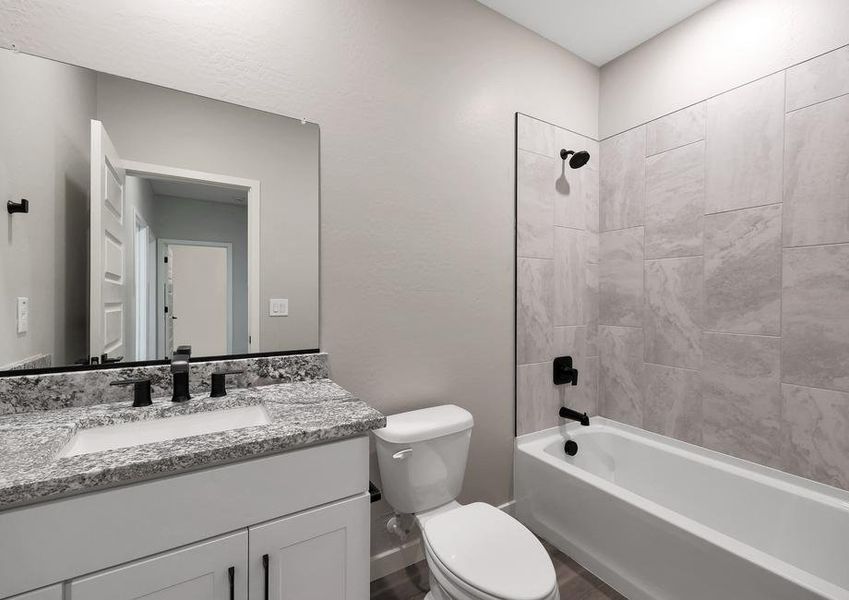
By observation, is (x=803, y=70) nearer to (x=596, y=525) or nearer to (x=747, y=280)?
(x=747, y=280)

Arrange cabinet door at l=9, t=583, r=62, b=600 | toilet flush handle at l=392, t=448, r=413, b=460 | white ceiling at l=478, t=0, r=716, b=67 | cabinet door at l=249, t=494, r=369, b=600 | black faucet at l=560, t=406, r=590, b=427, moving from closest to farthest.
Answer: cabinet door at l=9, t=583, r=62, b=600, cabinet door at l=249, t=494, r=369, b=600, toilet flush handle at l=392, t=448, r=413, b=460, white ceiling at l=478, t=0, r=716, b=67, black faucet at l=560, t=406, r=590, b=427

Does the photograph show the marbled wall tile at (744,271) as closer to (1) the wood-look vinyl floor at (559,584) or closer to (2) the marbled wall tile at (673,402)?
(2) the marbled wall tile at (673,402)

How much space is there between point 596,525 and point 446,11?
2436 mm

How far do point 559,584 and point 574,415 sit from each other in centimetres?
80

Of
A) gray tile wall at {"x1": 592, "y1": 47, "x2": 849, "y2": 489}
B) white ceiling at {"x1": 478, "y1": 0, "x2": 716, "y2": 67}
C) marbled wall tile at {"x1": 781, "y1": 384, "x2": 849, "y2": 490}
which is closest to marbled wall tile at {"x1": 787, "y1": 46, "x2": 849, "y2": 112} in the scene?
gray tile wall at {"x1": 592, "y1": 47, "x2": 849, "y2": 489}

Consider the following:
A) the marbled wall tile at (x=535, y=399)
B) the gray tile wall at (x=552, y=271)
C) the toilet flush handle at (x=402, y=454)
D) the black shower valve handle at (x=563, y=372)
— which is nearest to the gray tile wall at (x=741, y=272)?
the gray tile wall at (x=552, y=271)

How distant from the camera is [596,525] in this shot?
5.68ft

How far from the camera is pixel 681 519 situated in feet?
4.79

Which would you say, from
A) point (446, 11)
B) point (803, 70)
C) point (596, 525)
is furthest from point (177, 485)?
point (803, 70)

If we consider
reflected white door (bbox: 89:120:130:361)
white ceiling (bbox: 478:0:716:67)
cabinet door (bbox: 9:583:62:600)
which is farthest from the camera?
white ceiling (bbox: 478:0:716:67)

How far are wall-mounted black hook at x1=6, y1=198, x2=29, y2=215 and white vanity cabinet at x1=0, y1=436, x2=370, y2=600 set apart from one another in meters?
0.85

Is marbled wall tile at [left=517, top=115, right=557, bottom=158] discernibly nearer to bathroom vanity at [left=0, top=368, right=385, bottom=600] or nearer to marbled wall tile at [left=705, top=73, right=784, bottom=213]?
marbled wall tile at [left=705, top=73, right=784, bottom=213]

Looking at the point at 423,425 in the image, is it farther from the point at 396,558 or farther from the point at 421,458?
the point at 396,558

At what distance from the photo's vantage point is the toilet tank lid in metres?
1.49
